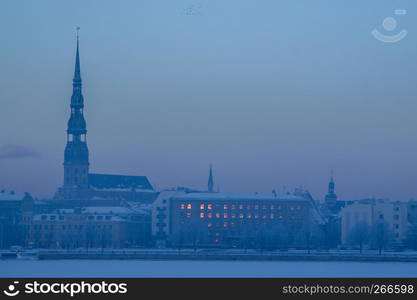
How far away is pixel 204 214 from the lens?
62969mm

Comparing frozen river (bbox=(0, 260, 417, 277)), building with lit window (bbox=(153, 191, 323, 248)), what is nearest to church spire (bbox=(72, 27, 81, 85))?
building with lit window (bbox=(153, 191, 323, 248))

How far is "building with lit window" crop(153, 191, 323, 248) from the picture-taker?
61.4 metres

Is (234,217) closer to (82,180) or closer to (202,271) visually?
(82,180)

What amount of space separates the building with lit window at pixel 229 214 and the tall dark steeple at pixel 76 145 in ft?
36.8

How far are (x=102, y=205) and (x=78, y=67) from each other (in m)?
7.46

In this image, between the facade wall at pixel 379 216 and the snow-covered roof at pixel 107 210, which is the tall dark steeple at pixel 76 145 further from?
the facade wall at pixel 379 216

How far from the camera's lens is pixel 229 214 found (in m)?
63.1

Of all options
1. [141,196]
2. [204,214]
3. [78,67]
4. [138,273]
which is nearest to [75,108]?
[78,67]

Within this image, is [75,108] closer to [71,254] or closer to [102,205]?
[102,205]

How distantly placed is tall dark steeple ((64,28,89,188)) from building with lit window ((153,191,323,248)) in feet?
36.8

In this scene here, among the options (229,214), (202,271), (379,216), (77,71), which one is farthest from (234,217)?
(202,271)

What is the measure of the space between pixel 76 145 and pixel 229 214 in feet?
52.3

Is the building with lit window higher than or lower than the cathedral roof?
lower

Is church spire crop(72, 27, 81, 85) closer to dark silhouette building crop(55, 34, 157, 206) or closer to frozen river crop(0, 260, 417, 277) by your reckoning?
dark silhouette building crop(55, 34, 157, 206)
